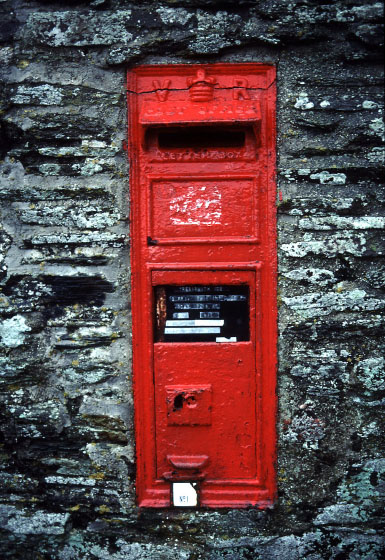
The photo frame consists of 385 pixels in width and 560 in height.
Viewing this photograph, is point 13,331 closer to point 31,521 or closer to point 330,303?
point 31,521

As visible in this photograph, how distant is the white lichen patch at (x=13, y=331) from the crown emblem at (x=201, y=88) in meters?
1.28

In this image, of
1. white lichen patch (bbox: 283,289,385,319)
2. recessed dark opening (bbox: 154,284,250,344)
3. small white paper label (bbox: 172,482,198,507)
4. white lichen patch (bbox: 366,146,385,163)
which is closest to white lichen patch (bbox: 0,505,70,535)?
small white paper label (bbox: 172,482,198,507)

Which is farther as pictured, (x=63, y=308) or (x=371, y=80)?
(x=63, y=308)

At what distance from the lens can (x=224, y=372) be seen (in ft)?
6.29

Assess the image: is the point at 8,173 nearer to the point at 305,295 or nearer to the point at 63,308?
the point at 63,308

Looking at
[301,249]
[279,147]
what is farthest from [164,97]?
[301,249]

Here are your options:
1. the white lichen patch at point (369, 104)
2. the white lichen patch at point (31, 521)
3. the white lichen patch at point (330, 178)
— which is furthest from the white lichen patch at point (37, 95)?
the white lichen patch at point (31, 521)

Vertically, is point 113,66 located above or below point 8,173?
above

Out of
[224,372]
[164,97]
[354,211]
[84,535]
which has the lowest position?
[84,535]

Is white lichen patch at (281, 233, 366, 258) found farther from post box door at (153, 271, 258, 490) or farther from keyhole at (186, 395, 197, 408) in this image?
keyhole at (186, 395, 197, 408)

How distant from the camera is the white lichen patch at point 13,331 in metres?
1.99

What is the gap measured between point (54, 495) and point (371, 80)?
2.40 meters

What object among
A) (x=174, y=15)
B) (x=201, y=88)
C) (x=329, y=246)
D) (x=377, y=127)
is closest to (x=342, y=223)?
(x=329, y=246)

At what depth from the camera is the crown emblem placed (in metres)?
1.85
